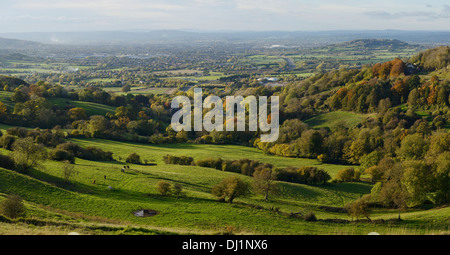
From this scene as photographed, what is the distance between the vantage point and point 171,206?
31.0 m

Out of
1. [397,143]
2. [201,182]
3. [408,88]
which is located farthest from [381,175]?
[408,88]

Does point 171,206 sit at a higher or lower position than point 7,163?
lower

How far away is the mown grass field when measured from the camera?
23.0 metres

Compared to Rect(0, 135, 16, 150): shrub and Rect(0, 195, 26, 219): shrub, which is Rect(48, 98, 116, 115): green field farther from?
Rect(0, 195, 26, 219): shrub

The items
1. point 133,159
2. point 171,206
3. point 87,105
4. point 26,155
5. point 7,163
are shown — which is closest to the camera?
point 171,206

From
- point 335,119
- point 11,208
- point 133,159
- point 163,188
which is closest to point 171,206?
point 163,188

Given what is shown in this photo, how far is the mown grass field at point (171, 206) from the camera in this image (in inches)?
907

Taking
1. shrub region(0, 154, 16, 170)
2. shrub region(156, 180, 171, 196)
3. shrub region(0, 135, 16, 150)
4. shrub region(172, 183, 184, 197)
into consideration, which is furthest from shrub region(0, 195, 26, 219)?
shrub region(0, 135, 16, 150)

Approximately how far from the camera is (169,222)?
26234mm

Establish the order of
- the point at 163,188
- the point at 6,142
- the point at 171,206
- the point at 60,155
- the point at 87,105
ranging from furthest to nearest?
the point at 87,105
the point at 6,142
the point at 60,155
the point at 163,188
the point at 171,206

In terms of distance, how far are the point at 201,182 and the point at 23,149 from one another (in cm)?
2061

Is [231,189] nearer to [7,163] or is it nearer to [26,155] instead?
[26,155]

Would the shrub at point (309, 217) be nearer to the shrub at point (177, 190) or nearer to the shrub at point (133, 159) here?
the shrub at point (177, 190)
